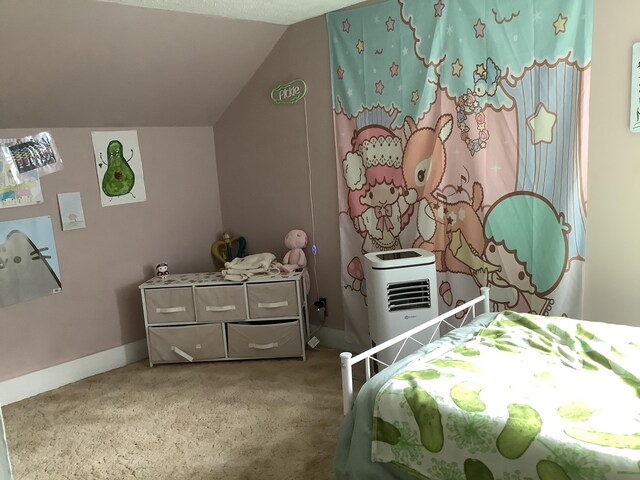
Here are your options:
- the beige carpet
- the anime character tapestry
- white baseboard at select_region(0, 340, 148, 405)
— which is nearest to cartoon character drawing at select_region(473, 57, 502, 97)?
the anime character tapestry

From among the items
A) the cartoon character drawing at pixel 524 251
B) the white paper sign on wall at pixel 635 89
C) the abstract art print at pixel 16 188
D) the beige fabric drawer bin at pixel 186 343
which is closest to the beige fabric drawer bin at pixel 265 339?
the beige fabric drawer bin at pixel 186 343

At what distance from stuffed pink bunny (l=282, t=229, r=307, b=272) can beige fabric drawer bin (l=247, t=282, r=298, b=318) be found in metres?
0.24

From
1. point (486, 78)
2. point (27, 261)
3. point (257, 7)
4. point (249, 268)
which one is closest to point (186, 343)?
point (249, 268)

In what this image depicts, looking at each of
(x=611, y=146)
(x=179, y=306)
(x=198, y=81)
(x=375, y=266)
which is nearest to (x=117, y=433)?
(x=179, y=306)

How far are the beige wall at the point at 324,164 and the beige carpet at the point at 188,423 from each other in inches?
31.0

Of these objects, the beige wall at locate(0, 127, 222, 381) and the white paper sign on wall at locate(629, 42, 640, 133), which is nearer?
the white paper sign on wall at locate(629, 42, 640, 133)

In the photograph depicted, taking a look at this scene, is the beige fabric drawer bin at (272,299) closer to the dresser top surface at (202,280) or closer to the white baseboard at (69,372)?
the dresser top surface at (202,280)

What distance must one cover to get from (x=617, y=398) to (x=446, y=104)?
5.92 feet

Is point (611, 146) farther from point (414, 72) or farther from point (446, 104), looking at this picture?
point (414, 72)

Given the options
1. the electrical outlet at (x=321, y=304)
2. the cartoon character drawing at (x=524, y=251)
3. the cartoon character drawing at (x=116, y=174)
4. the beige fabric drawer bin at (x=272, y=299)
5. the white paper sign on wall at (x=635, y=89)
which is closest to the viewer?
the white paper sign on wall at (x=635, y=89)

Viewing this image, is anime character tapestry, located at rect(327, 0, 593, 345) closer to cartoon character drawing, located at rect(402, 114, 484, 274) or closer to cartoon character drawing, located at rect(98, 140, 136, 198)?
cartoon character drawing, located at rect(402, 114, 484, 274)

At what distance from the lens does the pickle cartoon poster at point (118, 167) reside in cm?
374

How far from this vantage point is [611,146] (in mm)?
2527

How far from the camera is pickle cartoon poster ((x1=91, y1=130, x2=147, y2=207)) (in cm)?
374
